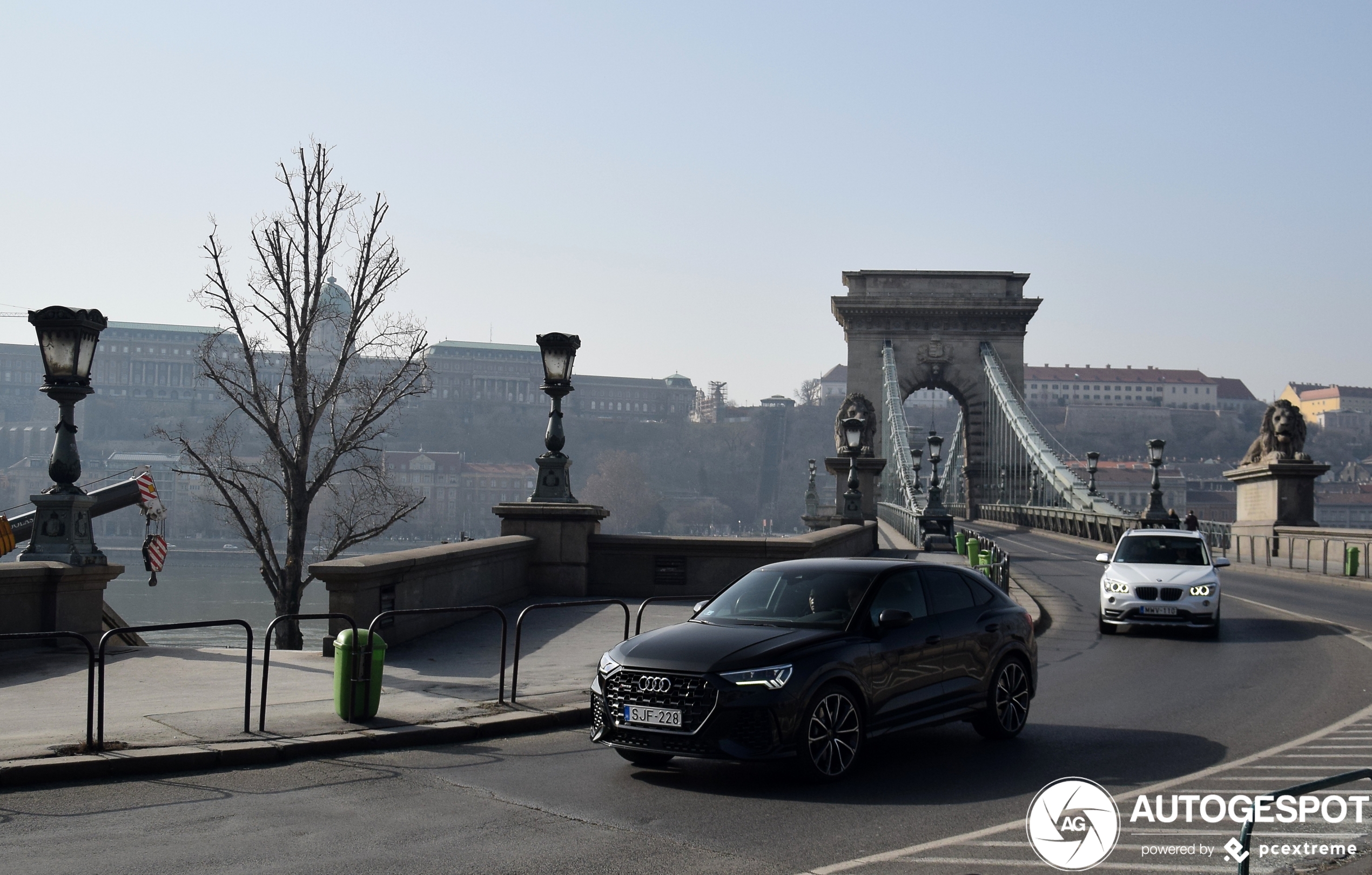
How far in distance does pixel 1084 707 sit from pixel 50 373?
10810 millimetres

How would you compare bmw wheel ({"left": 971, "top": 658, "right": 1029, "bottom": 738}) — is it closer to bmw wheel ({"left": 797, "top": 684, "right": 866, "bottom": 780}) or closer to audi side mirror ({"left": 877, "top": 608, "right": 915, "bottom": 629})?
audi side mirror ({"left": 877, "top": 608, "right": 915, "bottom": 629})

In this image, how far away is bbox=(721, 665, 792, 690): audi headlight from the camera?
24.1ft

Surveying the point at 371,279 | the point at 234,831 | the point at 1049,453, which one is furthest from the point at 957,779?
the point at 1049,453

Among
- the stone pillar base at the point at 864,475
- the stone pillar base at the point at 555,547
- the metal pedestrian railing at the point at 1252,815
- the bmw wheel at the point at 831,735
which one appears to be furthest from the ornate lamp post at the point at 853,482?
the metal pedestrian railing at the point at 1252,815

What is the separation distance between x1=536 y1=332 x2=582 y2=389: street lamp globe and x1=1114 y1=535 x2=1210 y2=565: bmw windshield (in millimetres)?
8126

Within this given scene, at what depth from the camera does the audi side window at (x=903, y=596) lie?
8.45m

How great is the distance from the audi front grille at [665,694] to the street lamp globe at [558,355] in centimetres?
964

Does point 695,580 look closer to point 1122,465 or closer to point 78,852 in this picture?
point 78,852

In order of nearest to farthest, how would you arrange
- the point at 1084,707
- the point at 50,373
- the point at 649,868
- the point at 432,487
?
the point at 649,868 < the point at 1084,707 < the point at 50,373 < the point at 432,487

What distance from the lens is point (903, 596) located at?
28.5 feet

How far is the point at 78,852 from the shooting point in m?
5.88

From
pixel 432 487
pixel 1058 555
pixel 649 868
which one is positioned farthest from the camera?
pixel 432 487

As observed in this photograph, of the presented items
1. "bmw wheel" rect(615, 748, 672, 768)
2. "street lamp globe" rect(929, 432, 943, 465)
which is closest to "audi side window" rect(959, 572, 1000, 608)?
"bmw wheel" rect(615, 748, 672, 768)

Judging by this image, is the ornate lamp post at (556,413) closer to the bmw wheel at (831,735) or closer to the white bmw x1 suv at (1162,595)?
the white bmw x1 suv at (1162,595)
